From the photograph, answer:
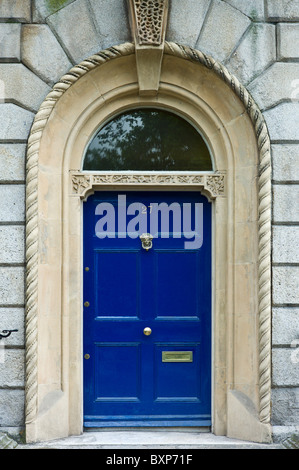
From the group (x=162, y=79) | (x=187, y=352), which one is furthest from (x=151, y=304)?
(x=162, y=79)

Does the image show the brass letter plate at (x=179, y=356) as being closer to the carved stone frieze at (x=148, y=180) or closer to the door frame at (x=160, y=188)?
the door frame at (x=160, y=188)

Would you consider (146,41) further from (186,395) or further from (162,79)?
(186,395)

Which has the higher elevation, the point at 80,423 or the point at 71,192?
the point at 71,192

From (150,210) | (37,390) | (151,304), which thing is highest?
(150,210)

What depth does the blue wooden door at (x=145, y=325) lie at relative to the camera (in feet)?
19.5

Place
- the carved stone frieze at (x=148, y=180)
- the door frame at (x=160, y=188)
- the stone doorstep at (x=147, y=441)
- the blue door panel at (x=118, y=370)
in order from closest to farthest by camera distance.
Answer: the stone doorstep at (x=147, y=441) → the door frame at (x=160, y=188) → the carved stone frieze at (x=148, y=180) → the blue door panel at (x=118, y=370)

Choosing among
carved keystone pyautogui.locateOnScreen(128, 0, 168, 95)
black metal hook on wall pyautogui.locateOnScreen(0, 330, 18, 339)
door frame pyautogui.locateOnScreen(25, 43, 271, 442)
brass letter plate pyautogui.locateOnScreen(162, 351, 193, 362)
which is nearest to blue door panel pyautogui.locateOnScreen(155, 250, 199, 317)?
door frame pyautogui.locateOnScreen(25, 43, 271, 442)

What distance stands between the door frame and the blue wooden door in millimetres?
169

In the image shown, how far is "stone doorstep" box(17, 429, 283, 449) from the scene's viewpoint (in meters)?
5.44

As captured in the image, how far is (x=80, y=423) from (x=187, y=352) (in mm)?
1467

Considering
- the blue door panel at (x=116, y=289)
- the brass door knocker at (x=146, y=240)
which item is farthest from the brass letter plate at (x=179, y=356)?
the brass door knocker at (x=146, y=240)

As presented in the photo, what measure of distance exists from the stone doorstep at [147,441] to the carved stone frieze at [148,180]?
272 cm

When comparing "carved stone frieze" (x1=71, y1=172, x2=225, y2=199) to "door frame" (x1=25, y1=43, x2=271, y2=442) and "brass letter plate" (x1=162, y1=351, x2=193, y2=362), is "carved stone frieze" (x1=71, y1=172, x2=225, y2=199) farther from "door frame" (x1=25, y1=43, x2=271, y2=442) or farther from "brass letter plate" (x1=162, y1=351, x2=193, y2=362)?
"brass letter plate" (x1=162, y1=351, x2=193, y2=362)

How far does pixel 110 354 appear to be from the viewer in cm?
596
